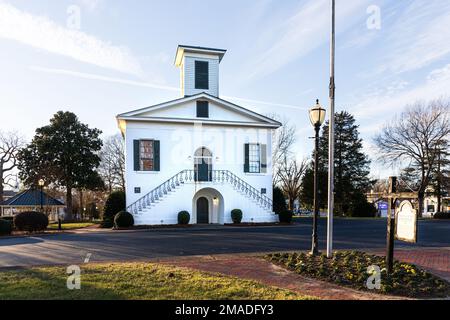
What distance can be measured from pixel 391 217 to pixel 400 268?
3.69ft

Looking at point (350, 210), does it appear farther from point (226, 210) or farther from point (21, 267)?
point (21, 267)

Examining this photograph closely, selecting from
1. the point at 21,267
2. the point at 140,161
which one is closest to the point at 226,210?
the point at 140,161

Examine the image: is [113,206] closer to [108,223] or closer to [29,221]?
[108,223]

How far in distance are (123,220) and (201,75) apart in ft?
38.8

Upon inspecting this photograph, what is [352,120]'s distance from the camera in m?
41.3

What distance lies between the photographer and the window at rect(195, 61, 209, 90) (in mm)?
24375

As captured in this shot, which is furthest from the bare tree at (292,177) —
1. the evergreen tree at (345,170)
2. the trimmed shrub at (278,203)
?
the trimmed shrub at (278,203)

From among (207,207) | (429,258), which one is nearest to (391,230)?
(429,258)

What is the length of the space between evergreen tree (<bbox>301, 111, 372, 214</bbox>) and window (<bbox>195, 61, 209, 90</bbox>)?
1979 centimetres

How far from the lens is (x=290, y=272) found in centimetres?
717

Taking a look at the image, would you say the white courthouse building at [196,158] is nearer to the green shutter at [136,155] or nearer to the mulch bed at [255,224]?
the green shutter at [136,155]

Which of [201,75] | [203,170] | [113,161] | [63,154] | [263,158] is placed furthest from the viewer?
[113,161]

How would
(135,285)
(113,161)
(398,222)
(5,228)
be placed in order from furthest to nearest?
1. (113,161)
2. (5,228)
3. (398,222)
4. (135,285)

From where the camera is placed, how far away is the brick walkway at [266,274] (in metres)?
5.50
